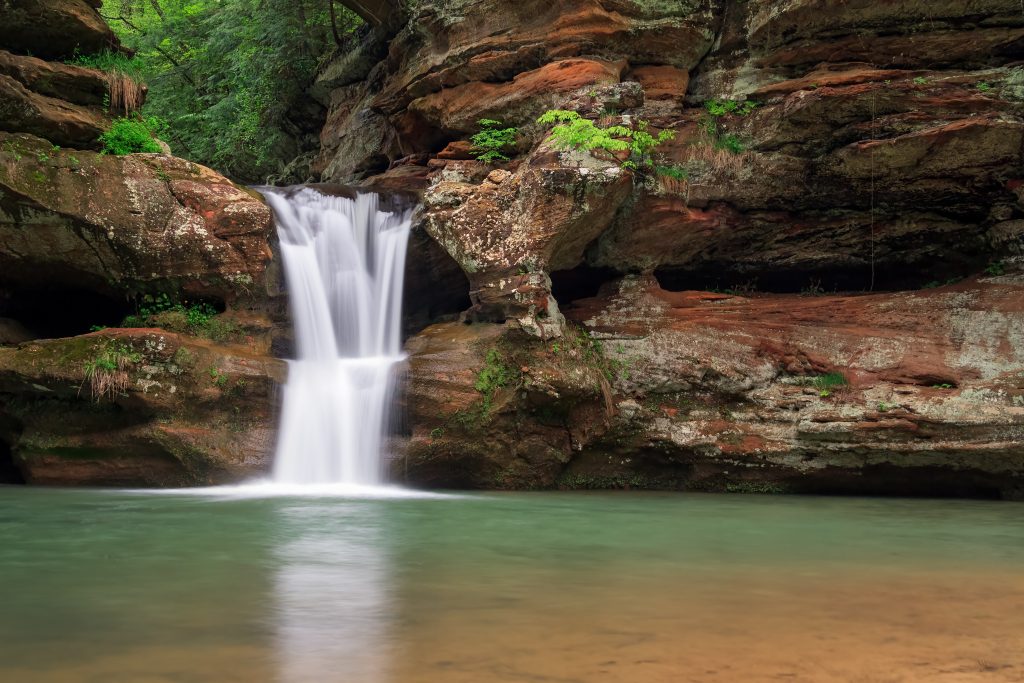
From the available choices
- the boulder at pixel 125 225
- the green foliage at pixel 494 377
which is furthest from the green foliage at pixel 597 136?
the boulder at pixel 125 225

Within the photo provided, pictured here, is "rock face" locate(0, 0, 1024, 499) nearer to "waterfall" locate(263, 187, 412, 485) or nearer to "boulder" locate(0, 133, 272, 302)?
"boulder" locate(0, 133, 272, 302)

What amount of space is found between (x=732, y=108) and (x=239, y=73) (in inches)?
526

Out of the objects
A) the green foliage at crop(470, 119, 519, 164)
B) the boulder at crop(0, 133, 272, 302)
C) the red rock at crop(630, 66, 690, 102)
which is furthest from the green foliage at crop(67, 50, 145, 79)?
the red rock at crop(630, 66, 690, 102)

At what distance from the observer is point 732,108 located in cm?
1356

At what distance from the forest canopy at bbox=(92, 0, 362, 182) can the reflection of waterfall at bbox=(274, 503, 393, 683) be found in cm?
1521

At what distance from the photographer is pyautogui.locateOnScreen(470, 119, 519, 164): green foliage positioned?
13734 millimetres

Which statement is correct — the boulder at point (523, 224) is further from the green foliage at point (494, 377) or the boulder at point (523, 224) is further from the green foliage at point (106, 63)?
the green foliage at point (106, 63)

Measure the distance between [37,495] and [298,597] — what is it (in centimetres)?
673

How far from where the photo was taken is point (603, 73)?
13.3 metres

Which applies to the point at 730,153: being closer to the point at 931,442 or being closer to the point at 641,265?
the point at 641,265

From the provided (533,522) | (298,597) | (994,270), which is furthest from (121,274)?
(994,270)

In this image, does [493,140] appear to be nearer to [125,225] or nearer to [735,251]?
[735,251]

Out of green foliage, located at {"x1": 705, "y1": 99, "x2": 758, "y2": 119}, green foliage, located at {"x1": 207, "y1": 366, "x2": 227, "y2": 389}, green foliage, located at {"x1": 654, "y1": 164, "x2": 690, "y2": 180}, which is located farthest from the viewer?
green foliage, located at {"x1": 705, "y1": 99, "x2": 758, "y2": 119}

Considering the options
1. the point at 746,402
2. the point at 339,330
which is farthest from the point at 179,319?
the point at 746,402
